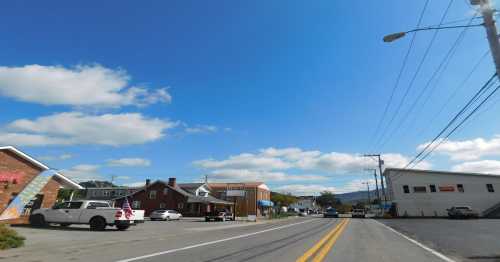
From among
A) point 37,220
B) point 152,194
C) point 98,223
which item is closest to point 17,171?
point 37,220

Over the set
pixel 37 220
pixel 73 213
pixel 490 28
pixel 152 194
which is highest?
pixel 490 28

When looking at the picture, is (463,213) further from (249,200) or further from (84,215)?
(84,215)

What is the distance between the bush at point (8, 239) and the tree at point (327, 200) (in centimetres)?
15605

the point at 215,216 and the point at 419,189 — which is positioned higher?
the point at 419,189

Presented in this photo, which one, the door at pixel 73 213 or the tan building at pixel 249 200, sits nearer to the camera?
the door at pixel 73 213

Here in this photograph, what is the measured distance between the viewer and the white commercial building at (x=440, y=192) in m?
52.0

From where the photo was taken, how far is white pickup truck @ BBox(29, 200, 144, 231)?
750 inches

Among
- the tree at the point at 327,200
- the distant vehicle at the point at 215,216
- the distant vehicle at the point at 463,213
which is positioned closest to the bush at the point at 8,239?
the distant vehicle at the point at 215,216

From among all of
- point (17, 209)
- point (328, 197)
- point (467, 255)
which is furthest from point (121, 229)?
point (328, 197)

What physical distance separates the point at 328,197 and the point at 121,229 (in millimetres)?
153421

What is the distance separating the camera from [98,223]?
751 inches

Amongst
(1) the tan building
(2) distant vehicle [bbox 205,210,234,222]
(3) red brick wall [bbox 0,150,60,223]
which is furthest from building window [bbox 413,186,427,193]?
(3) red brick wall [bbox 0,150,60,223]

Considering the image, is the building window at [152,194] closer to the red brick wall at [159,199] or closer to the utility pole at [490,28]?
the red brick wall at [159,199]

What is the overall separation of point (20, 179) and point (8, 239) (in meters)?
14.3
